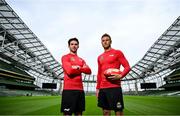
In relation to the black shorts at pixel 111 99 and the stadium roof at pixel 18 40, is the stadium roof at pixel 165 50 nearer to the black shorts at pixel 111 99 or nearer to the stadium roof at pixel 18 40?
the stadium roof at pixel 18 40

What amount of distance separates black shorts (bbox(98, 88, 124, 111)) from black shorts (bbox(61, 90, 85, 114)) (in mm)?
451

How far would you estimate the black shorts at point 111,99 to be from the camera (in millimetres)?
3672

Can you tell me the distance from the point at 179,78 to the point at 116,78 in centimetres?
4905

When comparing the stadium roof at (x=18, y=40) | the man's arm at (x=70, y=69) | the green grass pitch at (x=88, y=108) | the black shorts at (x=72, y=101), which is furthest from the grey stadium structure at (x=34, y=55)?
the black shorts at (x=72, y=101)

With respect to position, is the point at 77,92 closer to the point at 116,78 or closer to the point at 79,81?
the point at 79,81

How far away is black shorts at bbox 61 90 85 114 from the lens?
3652mm

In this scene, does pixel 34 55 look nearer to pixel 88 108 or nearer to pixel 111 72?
pixel 88 108

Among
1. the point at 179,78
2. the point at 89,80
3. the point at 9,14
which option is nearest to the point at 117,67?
the point at 9,14

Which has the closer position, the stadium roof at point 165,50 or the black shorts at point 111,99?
the black shorts at point 111,99

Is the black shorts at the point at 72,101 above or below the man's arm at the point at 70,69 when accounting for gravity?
below

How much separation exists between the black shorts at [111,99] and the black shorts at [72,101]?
45 centimetres

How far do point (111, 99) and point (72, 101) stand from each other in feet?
2.59

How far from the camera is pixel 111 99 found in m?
3.73

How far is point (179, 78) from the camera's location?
47125mm
